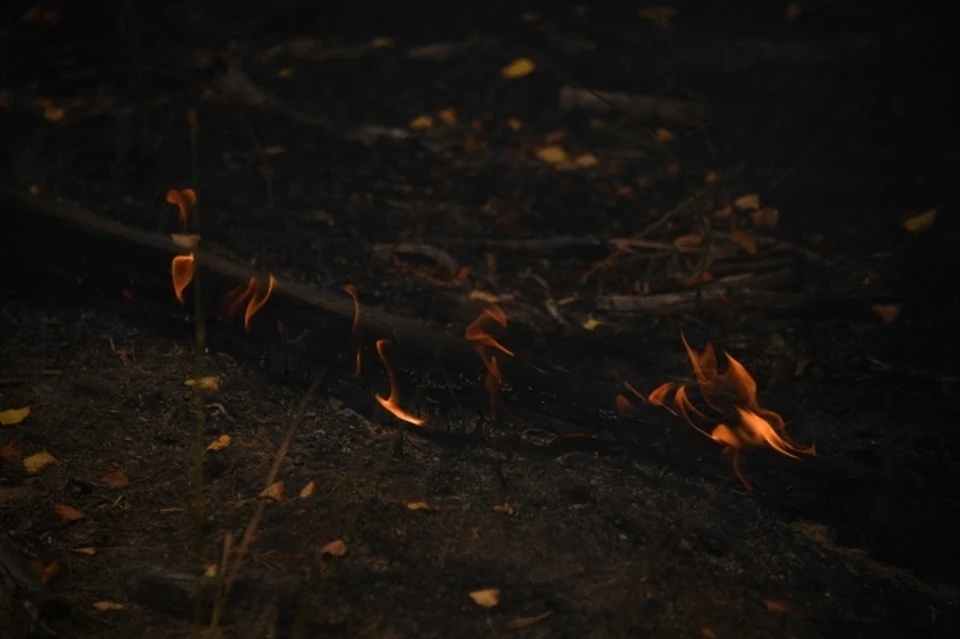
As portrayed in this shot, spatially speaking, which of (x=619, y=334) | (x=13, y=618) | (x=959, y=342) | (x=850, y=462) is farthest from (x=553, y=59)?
(x=13, y=618)

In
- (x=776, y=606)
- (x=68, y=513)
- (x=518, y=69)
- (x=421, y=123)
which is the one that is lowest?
(x=776, y=606)

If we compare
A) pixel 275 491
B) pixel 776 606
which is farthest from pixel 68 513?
pixel 776 606

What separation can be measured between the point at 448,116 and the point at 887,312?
3.49 meters

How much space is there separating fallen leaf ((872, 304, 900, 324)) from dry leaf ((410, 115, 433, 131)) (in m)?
3.38

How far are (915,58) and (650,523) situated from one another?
18.2 ft

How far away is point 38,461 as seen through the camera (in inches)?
156

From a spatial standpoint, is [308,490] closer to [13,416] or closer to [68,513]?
[68,513]

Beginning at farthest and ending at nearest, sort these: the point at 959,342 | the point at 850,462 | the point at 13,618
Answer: the point at 959,342, the point at 850,462, the point at 13,618

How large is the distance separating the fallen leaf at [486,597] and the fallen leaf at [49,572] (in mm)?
1441

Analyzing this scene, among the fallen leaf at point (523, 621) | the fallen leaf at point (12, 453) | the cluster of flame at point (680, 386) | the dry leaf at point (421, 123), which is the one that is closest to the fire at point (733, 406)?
the cluster of flame at point (680, 386)

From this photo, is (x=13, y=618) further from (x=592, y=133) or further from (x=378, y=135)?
(x=592, y=133)

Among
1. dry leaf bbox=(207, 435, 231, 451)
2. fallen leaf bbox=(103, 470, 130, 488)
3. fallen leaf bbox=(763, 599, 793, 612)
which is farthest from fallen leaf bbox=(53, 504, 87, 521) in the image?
fallen leaf bbox=(763, 599, 793, 612)

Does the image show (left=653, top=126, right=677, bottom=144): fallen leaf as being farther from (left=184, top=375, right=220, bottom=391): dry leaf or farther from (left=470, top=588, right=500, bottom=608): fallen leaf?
(left=470, top=588, right=500, bottom=608): fallen leaf

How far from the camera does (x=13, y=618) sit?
322 centimetres
